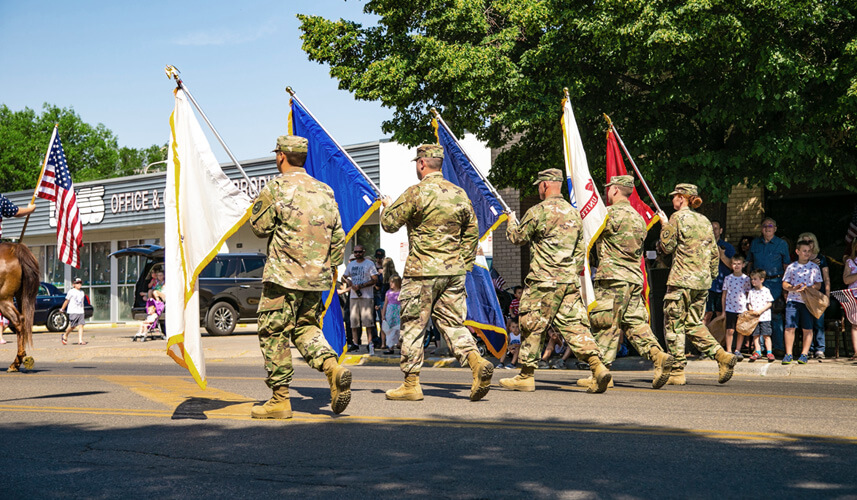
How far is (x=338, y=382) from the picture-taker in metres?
6.77

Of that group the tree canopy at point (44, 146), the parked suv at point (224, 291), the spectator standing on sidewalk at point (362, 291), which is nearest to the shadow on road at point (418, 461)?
the spectator standing on sidewalk at point (362, 291)

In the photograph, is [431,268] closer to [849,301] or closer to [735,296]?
[735,296]

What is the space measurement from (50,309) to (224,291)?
26.9 ft

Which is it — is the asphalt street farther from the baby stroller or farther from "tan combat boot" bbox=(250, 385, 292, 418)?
the baby stroller

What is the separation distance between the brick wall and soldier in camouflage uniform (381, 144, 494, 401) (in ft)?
36.6

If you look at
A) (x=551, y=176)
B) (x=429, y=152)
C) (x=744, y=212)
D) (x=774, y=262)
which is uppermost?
(x=744, y=212)

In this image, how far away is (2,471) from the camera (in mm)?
5117

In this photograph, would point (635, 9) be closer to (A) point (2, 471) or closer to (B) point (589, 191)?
(B) point (589, 191)

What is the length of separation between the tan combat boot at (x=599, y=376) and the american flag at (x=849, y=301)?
5574mm

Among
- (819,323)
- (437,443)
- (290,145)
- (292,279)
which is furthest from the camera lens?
(819,323)

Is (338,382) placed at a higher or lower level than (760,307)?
lower

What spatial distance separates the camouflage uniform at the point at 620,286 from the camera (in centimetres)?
952

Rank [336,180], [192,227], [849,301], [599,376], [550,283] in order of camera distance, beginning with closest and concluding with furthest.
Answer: [192,227] → [599,376] → [550,283] → [336,180] → [849,301]

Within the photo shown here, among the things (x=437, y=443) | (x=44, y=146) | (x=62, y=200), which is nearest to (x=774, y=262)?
(x=437, y=443)
